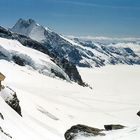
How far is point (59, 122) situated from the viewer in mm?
46688

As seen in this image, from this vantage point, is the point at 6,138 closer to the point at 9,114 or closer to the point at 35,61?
the point at 9,114


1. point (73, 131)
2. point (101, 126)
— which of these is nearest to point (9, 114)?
point (73, 131)

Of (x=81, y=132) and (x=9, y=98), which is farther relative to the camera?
(x=9, y=98)

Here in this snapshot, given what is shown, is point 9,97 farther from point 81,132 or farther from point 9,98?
point 81,132

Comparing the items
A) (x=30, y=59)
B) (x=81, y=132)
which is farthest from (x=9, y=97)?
(x=30, y=59)

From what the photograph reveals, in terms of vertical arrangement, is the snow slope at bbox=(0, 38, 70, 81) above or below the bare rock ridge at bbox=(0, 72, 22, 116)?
above

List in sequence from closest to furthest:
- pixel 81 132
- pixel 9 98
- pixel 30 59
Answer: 1. pixel 81 132
2. pixel 9 98
3. pixel 30 59

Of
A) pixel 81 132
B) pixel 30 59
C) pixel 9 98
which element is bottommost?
pixel 81 132

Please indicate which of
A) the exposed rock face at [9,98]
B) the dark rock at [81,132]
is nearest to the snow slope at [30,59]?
the exposed rock face at [9,98]

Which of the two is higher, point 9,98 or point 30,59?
point 30,59

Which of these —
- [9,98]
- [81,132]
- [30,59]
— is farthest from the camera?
[30,59]

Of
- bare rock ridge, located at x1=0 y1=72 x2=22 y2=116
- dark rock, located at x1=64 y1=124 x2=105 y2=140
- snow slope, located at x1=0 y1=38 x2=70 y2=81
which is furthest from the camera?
snow slope, located at x1=0 y1=38 x2=70 y2=81

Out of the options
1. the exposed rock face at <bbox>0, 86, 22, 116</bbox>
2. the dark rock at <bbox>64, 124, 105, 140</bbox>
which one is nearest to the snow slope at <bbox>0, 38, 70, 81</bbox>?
the exposed rock face at <bbox>0, 86, 22, 116</bbox>

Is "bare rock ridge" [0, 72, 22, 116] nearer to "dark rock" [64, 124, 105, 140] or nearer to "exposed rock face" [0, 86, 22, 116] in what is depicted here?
"exposed rock face" [0, 86, 22, 116]
